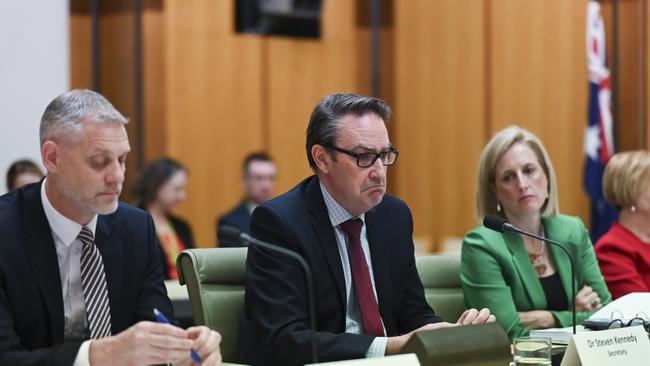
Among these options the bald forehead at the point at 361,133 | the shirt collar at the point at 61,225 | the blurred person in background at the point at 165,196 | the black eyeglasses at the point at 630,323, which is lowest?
the blurred person in background at the point at 165,196

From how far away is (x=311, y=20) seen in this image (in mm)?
8547

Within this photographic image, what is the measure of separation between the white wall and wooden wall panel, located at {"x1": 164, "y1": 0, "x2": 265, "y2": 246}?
1101 mm

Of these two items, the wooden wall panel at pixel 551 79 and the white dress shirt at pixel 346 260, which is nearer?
the white dress shirt at pixel 346 260

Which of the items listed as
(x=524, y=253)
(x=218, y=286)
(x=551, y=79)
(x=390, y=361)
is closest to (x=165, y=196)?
(x=551, y=79)

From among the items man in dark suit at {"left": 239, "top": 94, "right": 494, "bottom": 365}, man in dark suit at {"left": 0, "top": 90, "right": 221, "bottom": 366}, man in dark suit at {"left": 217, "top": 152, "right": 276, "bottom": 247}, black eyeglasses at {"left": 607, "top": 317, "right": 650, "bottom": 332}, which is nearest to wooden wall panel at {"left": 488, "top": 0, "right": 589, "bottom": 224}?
man in dark suit at {"left": 217, "top": 152, "right": 276, "bottom": 247}

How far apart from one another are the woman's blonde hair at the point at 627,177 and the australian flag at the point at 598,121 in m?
3.32

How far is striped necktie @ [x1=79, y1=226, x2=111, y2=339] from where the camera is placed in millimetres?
2814

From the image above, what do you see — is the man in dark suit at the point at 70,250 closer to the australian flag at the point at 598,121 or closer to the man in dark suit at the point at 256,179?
the man in dark suit at the point at 256,179

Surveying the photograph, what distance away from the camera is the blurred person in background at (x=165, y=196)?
7.15 meters

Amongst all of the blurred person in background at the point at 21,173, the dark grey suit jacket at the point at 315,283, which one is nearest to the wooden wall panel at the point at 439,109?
the blurred person in background at the point at 21,173

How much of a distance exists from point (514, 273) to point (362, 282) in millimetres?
851

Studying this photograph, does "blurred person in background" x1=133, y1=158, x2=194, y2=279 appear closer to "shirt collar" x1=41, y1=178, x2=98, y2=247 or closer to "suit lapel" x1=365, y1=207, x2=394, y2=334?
"suit lapel" x1=365, y1=207, x2=394, y2=334

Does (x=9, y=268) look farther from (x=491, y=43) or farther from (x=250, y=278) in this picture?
(x=491, y=43)

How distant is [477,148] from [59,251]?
19.6 feet
